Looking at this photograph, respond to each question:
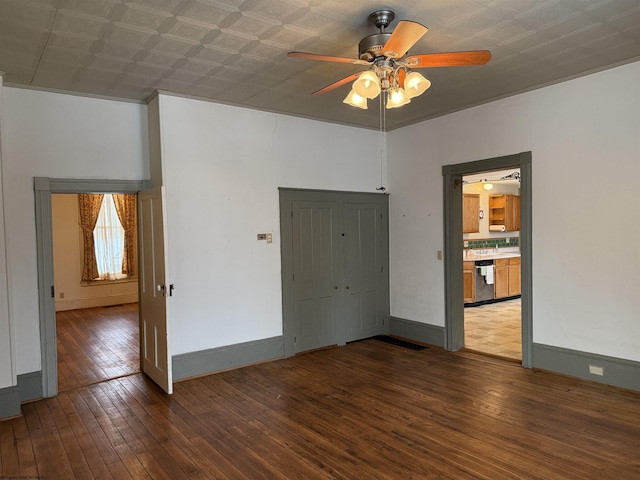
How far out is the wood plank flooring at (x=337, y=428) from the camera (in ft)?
8.95

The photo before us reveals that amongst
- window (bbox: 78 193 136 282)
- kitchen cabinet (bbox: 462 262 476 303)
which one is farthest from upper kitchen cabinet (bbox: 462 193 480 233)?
window (bbox: 78 193 136 282)

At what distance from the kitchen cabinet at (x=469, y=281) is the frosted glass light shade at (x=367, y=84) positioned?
593 centimetres

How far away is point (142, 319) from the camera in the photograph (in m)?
4.66

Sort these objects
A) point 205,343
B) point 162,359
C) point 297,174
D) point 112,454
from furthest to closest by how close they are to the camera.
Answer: point 297,174
point 205,343
point 162,359
point 112,454

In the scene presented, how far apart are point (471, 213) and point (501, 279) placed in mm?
1513

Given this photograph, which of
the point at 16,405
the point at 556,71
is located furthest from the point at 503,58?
the point at 16,405

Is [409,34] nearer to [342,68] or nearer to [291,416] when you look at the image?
[342,68]

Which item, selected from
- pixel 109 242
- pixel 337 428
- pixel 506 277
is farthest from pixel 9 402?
pixel 506 277

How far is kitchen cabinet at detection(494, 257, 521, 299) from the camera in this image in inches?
332

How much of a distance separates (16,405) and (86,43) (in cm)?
299

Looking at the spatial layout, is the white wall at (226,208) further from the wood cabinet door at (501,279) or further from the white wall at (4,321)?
the wood cabinet door at (501,279)

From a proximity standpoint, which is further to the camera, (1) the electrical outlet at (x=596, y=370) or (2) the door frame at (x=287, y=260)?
(2) the door frame at (x=287, y=260)

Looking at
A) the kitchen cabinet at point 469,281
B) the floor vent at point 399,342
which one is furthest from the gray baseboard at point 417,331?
the kitchen cabinet at point 469,281

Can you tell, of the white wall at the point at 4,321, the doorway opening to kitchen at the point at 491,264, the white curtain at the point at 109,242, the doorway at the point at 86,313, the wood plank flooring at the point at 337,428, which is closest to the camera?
the wood plank flooring at the point at 337,428
